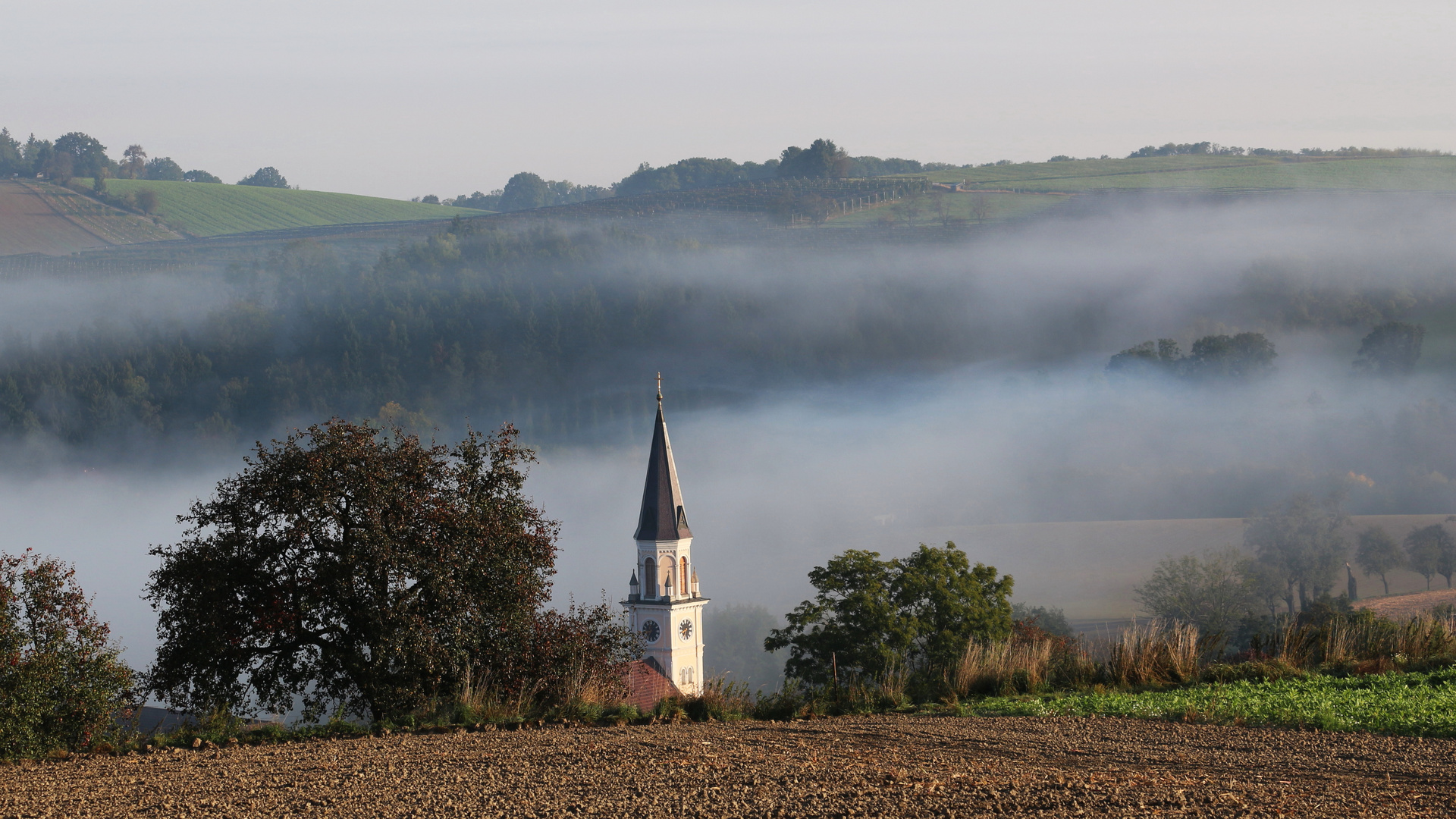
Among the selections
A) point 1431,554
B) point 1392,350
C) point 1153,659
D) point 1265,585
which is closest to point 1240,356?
point 1392,350

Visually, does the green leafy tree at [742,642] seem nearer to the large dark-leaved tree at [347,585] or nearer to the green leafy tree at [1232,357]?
the green leafy tree at [1232,357]

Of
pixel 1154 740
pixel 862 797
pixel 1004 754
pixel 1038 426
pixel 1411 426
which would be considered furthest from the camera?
pixel 1038 426

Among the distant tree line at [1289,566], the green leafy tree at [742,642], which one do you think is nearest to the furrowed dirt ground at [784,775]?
the distant tree line at [1289,566]

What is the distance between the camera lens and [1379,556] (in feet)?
301

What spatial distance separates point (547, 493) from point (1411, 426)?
10425cm

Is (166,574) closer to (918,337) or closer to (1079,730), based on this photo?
(1079,730)

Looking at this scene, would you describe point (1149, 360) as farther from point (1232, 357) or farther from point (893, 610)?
point (893, 610)

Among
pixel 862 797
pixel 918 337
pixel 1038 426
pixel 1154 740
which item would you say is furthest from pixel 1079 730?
pixel 918 337

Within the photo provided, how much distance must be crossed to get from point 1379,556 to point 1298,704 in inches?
3531

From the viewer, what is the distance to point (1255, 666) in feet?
51.0

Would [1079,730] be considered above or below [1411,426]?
below

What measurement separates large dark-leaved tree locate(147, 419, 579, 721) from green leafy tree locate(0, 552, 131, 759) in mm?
3244

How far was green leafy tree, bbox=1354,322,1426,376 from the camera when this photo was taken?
14962 cm

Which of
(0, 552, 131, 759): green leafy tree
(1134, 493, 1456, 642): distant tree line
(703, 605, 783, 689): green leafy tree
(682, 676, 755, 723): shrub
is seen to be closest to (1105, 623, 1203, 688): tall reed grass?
(682, 676, 755, 723): shrub
